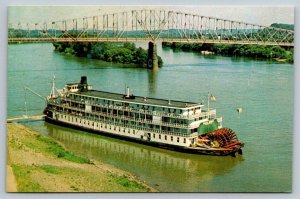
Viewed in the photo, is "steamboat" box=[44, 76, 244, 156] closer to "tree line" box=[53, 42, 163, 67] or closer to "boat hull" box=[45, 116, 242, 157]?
"boat hull" box=[45, 116, 242, 157]

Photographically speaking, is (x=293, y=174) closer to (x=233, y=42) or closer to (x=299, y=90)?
(x=299, y=90)

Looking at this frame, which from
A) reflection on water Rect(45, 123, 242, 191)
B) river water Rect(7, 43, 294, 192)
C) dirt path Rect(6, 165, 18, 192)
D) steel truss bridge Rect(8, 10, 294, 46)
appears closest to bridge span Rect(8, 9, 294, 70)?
steel truss bridge Rect(8, 10, 294, 46)

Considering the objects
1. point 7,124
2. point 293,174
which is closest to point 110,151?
point 7,124

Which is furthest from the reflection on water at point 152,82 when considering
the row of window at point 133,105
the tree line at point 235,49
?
the tree line at point 235,49

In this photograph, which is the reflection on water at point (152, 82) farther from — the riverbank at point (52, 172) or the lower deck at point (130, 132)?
the riverbank at point (52, 172)

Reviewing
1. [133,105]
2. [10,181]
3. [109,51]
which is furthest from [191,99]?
[10,181]
